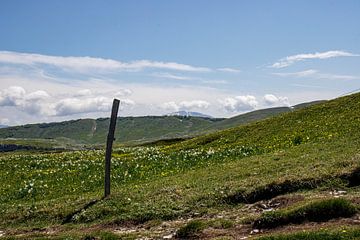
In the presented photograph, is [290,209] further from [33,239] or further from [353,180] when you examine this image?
[33,239]

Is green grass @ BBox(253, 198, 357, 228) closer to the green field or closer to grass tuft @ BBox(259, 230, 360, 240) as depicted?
the green field

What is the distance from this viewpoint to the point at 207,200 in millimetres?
18594

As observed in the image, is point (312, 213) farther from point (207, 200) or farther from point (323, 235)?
point (207, 200)

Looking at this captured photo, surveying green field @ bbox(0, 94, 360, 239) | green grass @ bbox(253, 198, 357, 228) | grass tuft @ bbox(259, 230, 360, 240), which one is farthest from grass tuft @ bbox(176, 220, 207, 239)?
grass tuft @ bbox(259, 230, 360, 240)

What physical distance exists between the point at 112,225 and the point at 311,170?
9224 mm

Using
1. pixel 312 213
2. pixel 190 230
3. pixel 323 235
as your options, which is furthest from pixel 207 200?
pixel 323 235

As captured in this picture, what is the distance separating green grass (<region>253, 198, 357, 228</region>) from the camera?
14062mm

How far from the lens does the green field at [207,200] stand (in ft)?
47.1

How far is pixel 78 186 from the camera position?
2769 centimetres

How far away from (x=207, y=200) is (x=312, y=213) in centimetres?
533

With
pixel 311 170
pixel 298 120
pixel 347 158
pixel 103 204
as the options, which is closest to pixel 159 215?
pixel 103 204

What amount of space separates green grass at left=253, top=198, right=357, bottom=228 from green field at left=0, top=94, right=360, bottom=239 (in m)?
0.03

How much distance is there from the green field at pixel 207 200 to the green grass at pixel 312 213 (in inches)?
1.2

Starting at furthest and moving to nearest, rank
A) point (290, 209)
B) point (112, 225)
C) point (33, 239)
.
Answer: point (112, 225)
point (33, 239)
point (290, 209)
